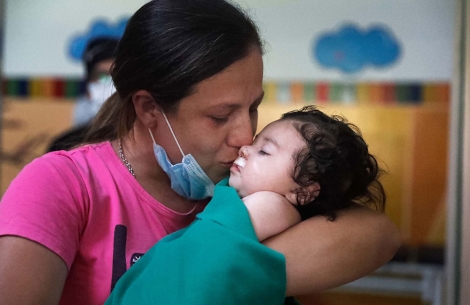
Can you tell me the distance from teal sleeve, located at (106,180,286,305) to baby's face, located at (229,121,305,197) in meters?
0.10

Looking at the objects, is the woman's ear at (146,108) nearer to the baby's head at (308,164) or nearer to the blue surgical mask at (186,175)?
the blue surgical mask at (186,175)

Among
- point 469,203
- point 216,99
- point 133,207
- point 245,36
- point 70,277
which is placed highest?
point 245,36

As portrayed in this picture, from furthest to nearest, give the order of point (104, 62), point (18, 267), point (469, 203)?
1. point (104, 62)
2. point (469, 203)
3. point (18, 267)

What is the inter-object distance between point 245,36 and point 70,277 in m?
0.64

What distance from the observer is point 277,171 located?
1176mm

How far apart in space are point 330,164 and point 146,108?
0.45 m

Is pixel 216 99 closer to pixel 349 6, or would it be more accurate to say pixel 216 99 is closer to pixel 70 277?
pixel 70 277

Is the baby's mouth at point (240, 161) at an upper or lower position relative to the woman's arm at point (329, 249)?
upper

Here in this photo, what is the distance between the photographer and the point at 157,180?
1.33 metres

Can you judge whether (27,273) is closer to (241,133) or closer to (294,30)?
(241,133)

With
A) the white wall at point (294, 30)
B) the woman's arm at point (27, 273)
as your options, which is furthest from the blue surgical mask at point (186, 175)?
the white wall at point (294, 30)

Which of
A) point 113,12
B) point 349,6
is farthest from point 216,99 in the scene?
point 113,12

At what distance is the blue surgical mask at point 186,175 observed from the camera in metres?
1.26

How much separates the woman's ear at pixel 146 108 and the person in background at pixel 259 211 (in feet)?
0.73
